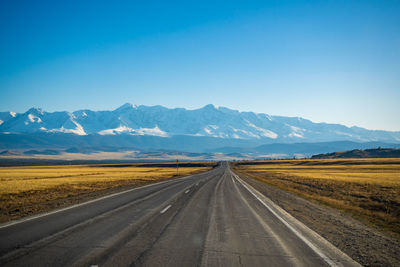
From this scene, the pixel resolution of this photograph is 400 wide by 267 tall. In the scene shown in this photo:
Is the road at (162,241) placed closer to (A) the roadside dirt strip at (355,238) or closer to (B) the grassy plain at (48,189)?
(A) the roadside dirt strip at (355,238)

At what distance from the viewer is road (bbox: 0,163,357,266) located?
6.16 metres

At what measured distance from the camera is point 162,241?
7.59m

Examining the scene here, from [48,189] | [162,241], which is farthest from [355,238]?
[48,189]

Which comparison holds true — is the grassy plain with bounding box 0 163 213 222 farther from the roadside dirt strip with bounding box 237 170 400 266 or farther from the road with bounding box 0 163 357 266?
the roadside dirt strip with bounding box 237 170 400 266

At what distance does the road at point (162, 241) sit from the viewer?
243 inches

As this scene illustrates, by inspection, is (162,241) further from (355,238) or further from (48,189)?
(48,189)

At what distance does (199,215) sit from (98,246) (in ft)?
17.4

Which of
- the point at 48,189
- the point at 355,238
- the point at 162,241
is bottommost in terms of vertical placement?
the point at 48,189

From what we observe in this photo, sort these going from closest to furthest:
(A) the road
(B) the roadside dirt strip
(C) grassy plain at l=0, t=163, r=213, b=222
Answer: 1. (A) the road
2. (B) the roadside dirt strip
3. (C) grassy plain at l=0, t=163, r=213, b=222

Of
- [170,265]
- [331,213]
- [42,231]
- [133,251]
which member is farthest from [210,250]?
[331,213]

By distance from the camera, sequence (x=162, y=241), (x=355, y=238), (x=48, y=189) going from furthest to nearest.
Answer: (x=48, y=189) < (x=355, y=238) < (x=162, y=241)

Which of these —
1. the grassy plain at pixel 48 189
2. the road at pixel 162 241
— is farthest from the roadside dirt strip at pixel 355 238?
the grassy plain at pixel 48 189

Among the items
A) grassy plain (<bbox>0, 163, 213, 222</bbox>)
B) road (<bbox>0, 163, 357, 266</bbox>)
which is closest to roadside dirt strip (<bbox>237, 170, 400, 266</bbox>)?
road (<bbox>0, 163, 357, 266</bbox>)

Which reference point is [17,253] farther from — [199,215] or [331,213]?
[331,213]
